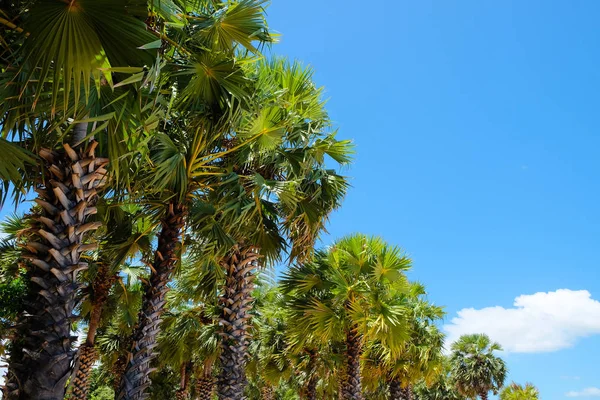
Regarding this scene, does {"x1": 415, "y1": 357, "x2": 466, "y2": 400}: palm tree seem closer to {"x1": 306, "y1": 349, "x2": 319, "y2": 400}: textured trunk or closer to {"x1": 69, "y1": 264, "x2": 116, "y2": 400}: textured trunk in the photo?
{"x1": 306, "y1": 349, "x2": 319, "y2": 400}: textured trunk

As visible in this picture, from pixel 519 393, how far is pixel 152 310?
23.2m

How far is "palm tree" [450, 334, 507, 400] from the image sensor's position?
24484 millimetres

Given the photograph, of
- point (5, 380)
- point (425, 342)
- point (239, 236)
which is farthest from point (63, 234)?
point (425, 342)

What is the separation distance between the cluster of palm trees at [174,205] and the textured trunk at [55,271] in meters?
0.02

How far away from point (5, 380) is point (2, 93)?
10.4 ft


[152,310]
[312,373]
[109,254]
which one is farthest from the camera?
[312,373]

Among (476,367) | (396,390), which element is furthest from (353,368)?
(476,367)

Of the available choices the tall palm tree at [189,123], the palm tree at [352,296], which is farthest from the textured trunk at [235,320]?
the palm tree at [352,296]

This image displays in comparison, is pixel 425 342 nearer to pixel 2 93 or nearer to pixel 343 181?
pixel 343 181

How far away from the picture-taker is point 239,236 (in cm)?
859

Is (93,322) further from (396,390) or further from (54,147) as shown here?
(396,390)

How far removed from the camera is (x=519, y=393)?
23.4 metres

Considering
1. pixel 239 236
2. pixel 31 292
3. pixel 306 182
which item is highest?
pixel 306 182

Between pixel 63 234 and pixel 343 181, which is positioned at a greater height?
pixel 343 181
